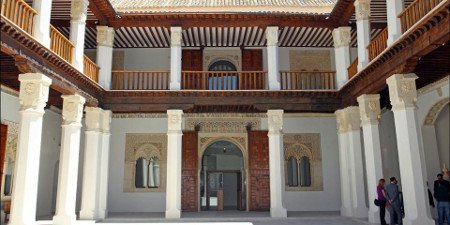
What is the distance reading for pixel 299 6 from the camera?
15.2 meters

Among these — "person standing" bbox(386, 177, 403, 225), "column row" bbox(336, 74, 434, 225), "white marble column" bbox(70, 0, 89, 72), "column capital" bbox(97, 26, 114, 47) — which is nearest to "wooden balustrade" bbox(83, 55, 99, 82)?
"white marble column" bbox(70, 0, 89, 72)

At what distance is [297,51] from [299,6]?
2068 millimetres

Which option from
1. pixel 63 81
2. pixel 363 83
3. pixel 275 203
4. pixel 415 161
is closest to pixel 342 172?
pixel 275 203

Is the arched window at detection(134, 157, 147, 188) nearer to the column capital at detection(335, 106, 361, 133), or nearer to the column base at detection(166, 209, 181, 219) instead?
the column base at detection(166, 209, 181, 219)

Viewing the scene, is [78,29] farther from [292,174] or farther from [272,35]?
[292,174]

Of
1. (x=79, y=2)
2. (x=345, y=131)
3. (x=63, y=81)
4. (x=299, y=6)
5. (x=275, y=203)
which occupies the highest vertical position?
(x=299, y=6)

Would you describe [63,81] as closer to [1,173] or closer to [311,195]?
[1,173]

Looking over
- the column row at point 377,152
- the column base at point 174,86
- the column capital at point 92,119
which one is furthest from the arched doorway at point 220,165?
the column capital at point 92,119

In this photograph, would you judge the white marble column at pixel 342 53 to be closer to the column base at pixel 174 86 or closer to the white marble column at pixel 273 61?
the white marble column at pixel 273 61

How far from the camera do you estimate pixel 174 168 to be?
1148 cm

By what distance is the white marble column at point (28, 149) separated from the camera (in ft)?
23.3

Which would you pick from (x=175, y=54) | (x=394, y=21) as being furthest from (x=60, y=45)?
(x=394, y=21)

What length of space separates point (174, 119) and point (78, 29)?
11.9 ft

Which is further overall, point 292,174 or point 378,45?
point 292,174
